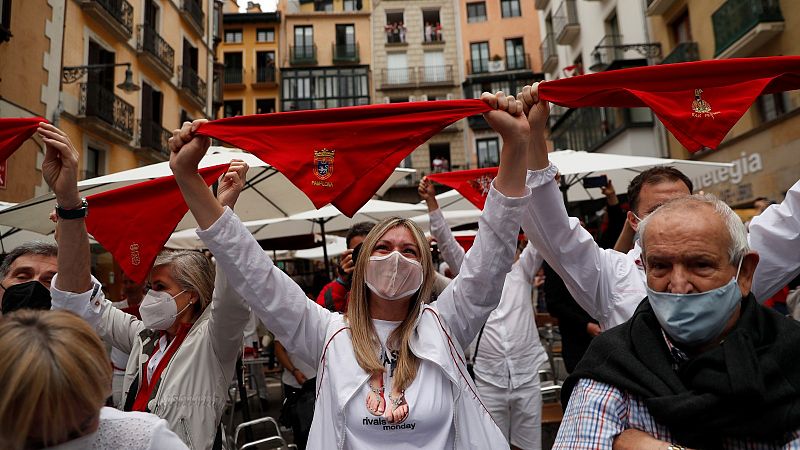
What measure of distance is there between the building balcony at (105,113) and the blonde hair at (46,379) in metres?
17.7

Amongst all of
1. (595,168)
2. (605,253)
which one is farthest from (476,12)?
(605,253)

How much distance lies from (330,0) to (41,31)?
28.3 m

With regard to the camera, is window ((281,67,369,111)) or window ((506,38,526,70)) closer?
window ((506,38,526,70))

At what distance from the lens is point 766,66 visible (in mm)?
2713

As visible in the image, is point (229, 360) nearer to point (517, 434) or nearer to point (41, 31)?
point (517, 434)

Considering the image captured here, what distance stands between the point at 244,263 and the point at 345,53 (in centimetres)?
3817

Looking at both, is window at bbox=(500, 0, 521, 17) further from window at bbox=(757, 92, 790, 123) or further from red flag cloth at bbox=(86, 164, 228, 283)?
red flag cloth at bbox=(86, 164, 228, 283)

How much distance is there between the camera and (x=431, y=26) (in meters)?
38.3

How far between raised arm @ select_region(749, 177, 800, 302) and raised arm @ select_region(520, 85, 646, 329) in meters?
0.50

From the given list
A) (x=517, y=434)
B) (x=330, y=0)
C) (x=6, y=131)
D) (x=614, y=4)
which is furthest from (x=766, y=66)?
(x=330, y=0)

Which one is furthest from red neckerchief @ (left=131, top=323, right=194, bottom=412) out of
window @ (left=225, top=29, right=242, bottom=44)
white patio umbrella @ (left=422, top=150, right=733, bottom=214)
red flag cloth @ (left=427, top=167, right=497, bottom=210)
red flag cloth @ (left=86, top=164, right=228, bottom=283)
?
window @ (left=225, top=29, right=242, bottom=44)

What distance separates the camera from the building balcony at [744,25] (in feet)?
40.3

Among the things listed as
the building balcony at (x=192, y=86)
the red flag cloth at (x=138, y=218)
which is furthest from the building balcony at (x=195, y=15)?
the red flag cloth at (x=138, y=218)

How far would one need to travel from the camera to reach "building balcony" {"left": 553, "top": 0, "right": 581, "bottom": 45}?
74.2ft
